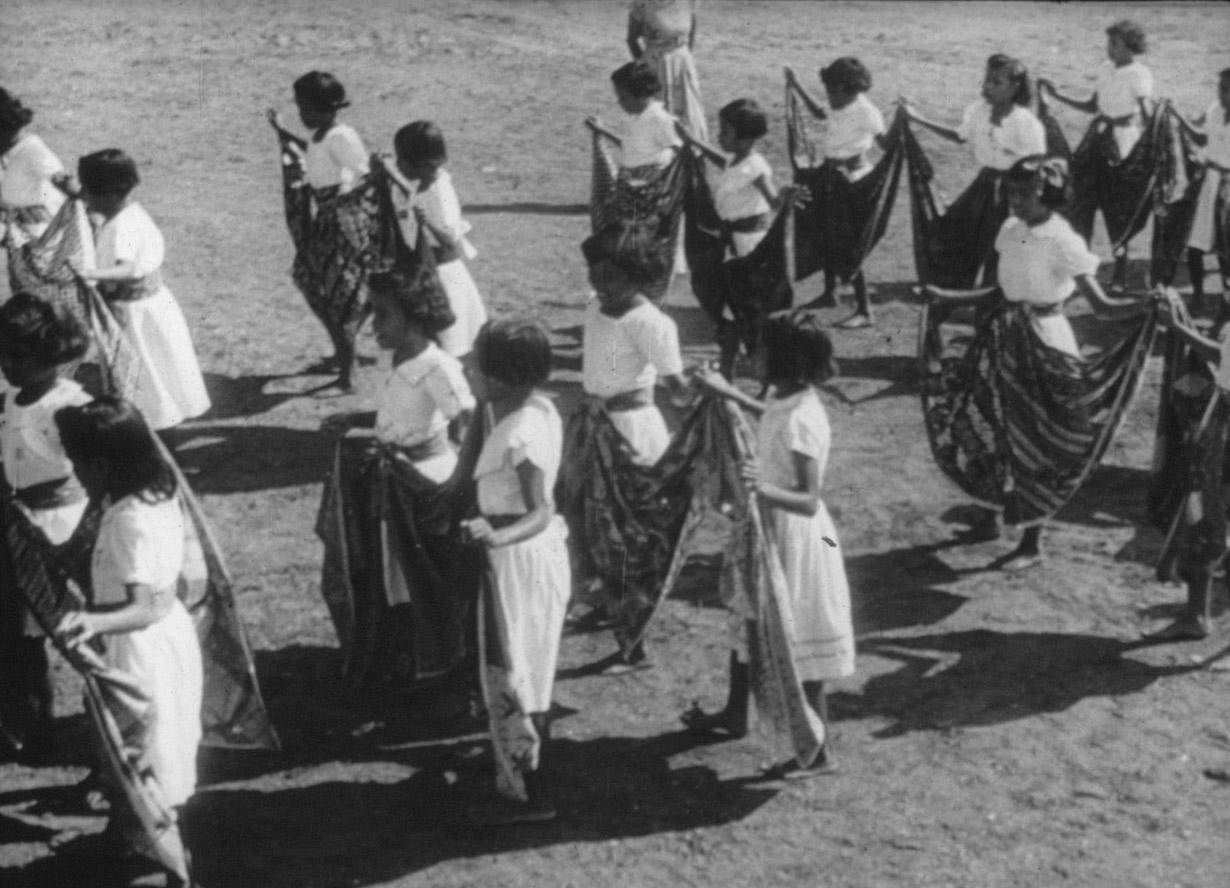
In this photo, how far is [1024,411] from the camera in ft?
Result: 29.8

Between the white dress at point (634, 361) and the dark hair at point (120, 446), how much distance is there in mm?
2383

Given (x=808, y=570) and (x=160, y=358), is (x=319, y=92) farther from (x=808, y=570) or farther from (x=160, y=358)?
(x=808, y=570)

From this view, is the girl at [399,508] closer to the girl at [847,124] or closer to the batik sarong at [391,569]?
the batik sarong at [391,569]

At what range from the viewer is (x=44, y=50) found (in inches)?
854

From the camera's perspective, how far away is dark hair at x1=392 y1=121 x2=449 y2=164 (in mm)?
10055

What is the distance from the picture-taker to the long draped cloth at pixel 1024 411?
8898mm

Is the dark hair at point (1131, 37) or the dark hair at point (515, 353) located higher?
the dark hair at point (1131, 37)

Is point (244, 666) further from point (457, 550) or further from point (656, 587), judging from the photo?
point (656, 587)

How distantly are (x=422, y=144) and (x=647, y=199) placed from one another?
247cm

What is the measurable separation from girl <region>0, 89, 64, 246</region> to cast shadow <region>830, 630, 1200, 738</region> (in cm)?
572

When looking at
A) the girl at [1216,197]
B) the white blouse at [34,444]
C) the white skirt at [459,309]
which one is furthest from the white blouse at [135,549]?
the girl at [1216,197]

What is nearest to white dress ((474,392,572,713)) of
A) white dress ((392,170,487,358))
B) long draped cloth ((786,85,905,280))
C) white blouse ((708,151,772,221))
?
white dress ((392,170,487,358))

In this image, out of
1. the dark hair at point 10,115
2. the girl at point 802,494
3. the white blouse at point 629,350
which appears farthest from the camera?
the dark hair at point 10,115

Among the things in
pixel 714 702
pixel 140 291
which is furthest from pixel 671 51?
pixel 714 702
